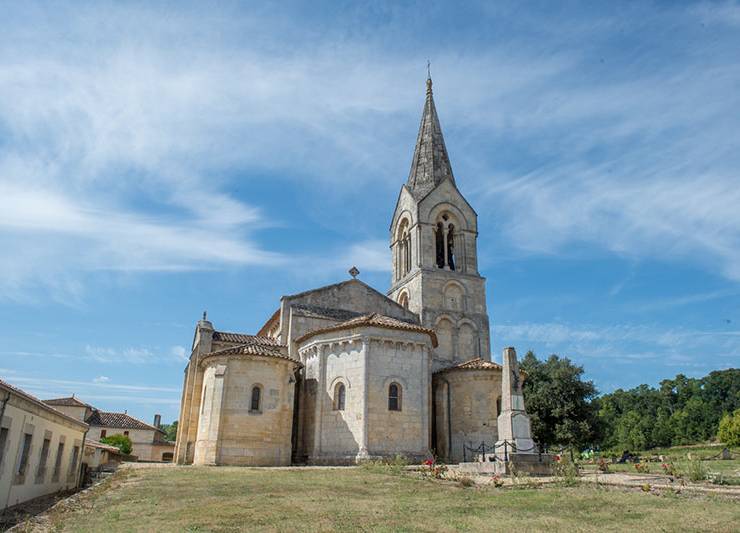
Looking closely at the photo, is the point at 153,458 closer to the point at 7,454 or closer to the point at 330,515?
the point at 7,454

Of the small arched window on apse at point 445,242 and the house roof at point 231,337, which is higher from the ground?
the small arched window on apse at point 445,242

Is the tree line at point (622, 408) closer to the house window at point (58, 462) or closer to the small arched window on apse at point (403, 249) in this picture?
the small arched window on apse at point (403, 249)

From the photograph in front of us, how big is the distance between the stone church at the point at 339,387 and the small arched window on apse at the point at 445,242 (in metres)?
3.32

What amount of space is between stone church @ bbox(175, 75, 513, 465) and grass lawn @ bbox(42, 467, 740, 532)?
8.48m

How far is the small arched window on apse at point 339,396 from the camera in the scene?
81.6 ft

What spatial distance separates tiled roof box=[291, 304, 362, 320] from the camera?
1160 inches

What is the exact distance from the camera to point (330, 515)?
9875 millimetres

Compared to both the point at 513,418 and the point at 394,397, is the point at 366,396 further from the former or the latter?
the point at 513,418

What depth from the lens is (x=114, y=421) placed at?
182ft

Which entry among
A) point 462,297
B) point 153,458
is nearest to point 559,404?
point 462,297

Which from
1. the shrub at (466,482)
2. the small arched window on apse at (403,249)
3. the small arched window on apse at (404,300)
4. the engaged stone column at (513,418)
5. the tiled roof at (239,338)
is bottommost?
the shrub at (466,482)

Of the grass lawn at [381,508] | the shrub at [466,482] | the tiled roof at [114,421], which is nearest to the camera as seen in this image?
the grass lawn at [381,508]

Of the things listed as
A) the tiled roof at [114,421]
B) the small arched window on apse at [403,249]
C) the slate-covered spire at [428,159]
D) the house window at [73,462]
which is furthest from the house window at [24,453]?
the tiled roof at [114,421]

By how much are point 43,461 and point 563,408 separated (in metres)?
33.7
